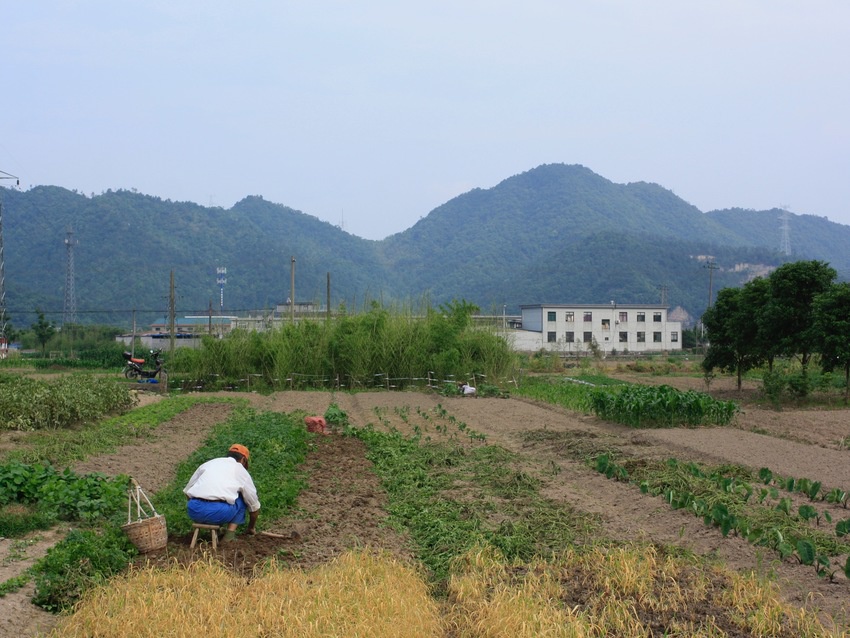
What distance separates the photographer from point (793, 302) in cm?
2334

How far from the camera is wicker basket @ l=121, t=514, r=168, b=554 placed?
649 cm

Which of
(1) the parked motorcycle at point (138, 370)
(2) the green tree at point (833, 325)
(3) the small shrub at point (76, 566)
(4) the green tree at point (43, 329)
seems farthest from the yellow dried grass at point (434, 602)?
(4) the green tree at point (43, 329)

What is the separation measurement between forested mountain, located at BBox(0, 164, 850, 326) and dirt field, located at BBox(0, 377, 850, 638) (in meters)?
13.9

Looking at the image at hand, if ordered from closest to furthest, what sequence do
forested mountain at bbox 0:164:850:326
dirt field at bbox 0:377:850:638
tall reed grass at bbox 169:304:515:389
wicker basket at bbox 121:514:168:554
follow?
dirt field at bbox 0:377:850:638
wicker basket at bbox 121:514:168:554
tall reed grass at bbox 169:304:515:389
forested mountain at bbox 0:164:850:326

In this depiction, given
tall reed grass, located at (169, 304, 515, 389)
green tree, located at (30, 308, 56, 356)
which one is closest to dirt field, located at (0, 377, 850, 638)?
tall reed grass, located at (169, 304, 515, 389)

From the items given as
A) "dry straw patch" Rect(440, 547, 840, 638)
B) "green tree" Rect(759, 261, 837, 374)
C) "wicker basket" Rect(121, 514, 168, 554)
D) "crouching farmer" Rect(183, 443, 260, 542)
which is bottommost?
"dry straw patch" Rect(440, 547, 840, 638)

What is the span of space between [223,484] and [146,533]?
720 mm

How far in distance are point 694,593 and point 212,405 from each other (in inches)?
672

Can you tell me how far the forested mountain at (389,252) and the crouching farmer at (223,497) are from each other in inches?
889

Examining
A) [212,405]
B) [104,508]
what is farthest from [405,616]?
[212,405]

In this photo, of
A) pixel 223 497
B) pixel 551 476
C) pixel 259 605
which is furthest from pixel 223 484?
pixel 551 476

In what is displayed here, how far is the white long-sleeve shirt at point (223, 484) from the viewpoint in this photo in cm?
677

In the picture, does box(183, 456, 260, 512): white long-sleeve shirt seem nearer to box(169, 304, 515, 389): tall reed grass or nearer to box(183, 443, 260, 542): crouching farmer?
box(183, 443, 260, 542): crouching farmer

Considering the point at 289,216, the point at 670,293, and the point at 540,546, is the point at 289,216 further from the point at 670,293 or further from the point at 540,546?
the point at 540,546
